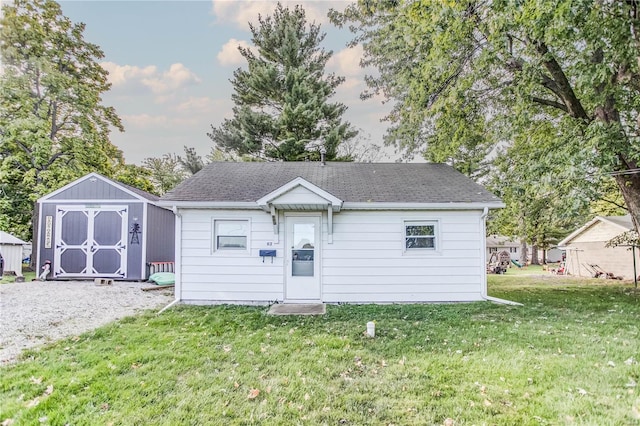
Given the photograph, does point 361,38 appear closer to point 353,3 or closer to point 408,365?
point 353,3

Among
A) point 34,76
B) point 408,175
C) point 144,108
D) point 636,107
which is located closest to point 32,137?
point 34,76

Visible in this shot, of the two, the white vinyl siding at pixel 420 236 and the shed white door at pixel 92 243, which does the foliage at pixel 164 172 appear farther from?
the white vinyl siding at pixel 420 236

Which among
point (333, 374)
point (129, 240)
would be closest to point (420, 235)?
point (333, 374)

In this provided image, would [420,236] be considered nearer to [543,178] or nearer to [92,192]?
[543,178]

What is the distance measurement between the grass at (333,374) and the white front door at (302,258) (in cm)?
172

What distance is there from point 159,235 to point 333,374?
32.6 ft

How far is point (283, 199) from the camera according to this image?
7195 millimetres

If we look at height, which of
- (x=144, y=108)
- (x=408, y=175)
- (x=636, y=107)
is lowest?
(x=408, y=175)

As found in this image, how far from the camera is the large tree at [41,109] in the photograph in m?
14.8

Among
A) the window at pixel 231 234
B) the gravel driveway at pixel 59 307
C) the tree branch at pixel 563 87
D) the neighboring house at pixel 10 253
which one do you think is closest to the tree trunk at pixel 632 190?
the tree branch at pixel 563 87

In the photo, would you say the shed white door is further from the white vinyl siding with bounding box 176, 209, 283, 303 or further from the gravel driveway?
the white vinyl siding with bounding box 176, 209, 283, 303

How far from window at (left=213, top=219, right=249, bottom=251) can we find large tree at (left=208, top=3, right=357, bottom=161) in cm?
1032

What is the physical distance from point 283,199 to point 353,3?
7.79 m

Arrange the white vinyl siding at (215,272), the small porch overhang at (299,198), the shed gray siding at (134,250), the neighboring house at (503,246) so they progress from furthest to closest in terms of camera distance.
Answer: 1. the neighboring house at (503,246)
2. the shed gray siding at (134,250)
3. the white vinyl siding at (215,272)
4. the small porch overhang at (299,198)
